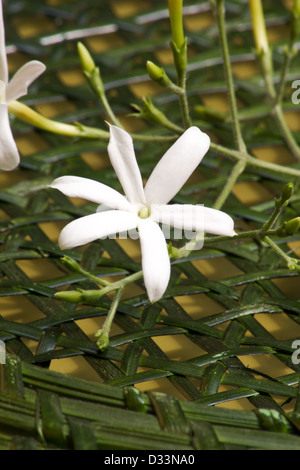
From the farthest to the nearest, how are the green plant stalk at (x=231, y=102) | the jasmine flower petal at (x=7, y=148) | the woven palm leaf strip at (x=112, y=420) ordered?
the green plant stalk at (x=231, y=102)
the jasmine flower petal at (x=7, y=148)
the woven palm leaf strip at (x=112, y=420)

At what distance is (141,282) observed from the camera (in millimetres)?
568

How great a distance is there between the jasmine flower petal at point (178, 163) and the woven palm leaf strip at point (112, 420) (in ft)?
0.53

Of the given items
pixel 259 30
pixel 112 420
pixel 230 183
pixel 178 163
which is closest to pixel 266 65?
pixel 259 30

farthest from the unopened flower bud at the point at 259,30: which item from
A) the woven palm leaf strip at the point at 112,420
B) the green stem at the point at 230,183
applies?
the woven palm leaf strip at the point at 112,420

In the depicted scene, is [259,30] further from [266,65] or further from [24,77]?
[24,77]

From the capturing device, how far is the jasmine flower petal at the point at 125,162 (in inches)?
17.1

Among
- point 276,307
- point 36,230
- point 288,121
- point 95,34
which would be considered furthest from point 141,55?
point 276,307

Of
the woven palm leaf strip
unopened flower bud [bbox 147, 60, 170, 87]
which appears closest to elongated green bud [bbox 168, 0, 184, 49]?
unopened flower bud [bbox 147, 60, 170, 87]

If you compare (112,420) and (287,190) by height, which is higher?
(287,190)

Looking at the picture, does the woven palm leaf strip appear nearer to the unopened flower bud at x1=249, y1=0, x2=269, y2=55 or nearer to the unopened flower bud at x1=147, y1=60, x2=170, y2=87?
the unopened flower bud at x1=147, y1=60, x2=170, y2=87

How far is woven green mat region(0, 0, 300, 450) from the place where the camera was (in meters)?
0.36

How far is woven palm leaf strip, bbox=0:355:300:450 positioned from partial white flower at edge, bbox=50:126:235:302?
3.0 inches

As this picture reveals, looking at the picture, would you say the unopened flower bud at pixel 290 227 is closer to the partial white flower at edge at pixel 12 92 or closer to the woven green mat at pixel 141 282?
the woven green mat at pixel 141 282

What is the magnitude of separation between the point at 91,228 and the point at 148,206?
0.07m
